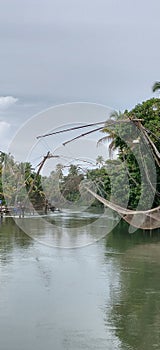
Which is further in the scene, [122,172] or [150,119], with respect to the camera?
[122,172]

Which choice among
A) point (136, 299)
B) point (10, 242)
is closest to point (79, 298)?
point (136, 299)

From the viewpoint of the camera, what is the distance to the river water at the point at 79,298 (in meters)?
4.14

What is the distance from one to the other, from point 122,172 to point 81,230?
2.20m

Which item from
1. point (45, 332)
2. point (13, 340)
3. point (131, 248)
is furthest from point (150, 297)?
point (131, 248)

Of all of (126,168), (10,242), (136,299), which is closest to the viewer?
(136,299)

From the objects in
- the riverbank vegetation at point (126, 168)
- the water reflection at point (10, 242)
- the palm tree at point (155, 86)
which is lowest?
the water reflection at point (10, 242)

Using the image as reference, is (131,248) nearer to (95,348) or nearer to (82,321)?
(82,321)

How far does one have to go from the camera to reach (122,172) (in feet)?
46.9

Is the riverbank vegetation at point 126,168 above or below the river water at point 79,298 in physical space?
above

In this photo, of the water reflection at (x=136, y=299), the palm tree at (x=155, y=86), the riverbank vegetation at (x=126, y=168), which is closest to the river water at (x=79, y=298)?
the water reflection at (x=136, y=299)

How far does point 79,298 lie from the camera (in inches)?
217

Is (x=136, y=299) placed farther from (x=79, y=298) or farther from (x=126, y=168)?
(x=126, y=168)

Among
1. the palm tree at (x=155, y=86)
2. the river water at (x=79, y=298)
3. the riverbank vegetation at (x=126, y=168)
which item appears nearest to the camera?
the river water at (x=79, y=298)

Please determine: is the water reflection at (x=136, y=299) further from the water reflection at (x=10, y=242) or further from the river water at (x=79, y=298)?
the water reflection at (x=10, y=242)
